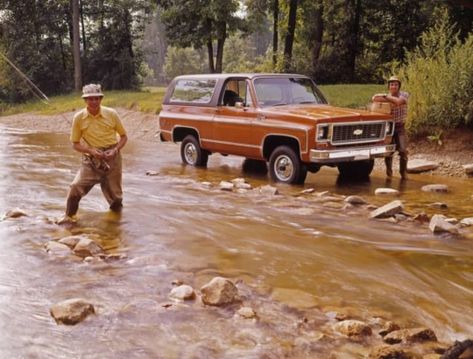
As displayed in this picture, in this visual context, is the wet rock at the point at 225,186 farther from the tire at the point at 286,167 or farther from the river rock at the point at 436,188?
the river rock at the point at 436,188

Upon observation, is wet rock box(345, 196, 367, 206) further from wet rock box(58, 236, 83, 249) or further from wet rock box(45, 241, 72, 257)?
wet rock box(45, 241, 72, 257)

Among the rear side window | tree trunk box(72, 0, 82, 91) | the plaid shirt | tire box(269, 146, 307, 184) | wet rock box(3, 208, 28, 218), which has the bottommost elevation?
wet rock box(3, 208, 28, 218)

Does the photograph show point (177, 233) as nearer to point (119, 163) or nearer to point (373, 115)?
point (119, 163)

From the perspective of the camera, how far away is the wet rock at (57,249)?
250 inches

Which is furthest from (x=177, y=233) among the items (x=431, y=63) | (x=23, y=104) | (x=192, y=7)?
(x=23, y=104)

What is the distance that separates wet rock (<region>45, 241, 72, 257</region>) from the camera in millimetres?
6352

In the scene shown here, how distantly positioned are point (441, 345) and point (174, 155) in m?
12.1

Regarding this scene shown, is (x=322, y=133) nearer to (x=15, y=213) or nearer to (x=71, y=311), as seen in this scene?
(x=15, y=213)

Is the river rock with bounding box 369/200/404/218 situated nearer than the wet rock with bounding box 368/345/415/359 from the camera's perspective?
No

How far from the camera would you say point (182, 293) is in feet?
16.7

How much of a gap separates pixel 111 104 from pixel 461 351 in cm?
2583

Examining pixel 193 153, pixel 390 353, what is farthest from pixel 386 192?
pixel 390 353

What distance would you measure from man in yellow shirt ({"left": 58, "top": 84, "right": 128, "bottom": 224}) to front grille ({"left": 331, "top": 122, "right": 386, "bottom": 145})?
12.6ft

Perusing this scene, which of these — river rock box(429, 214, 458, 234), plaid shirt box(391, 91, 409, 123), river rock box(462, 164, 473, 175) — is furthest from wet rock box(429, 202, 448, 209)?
river rock box(462, 164, 473, 175)
